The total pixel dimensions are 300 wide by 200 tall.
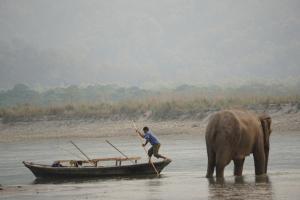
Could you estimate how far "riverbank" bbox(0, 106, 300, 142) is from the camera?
4550 cm

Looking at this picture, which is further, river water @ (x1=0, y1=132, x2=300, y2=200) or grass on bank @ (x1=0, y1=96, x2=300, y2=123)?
grass on bank @ (x1=0, y1=96, x2=300, y2=123)

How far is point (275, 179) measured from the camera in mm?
23219

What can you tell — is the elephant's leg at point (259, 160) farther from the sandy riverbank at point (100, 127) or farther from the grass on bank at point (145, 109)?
the grass on bank at point (145, 109)

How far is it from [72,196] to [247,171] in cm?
704

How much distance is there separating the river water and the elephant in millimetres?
459

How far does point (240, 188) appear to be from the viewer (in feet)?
69.5

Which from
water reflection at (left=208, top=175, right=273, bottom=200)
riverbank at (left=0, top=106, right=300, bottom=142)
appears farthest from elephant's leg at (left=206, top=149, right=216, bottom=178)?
riverbank at (left=0, top=106, right=300, bottom=142)

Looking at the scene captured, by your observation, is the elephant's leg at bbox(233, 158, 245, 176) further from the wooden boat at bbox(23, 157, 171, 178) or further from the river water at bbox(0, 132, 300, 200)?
the wooden boat at bbox(23, 157, 171, 178)

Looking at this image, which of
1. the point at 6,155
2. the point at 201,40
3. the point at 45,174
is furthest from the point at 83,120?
the point at 201,40

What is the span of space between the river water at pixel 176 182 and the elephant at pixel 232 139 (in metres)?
0.46

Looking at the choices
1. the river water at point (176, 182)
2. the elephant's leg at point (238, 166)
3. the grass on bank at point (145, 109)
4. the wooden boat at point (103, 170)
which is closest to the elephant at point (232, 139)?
the elephant's leg at point (238, 166)

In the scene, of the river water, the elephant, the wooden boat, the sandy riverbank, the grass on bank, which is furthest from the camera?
the grass on bank

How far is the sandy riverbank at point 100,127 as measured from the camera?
4529 cm

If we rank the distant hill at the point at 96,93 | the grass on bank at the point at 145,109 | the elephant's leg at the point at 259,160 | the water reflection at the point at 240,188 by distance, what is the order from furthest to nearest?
the distant hill at the point at 96,93
the grass on bank at the point at 145,109
the elephant's leg at the point at 259,160
the water reflection at the point at 240,188
